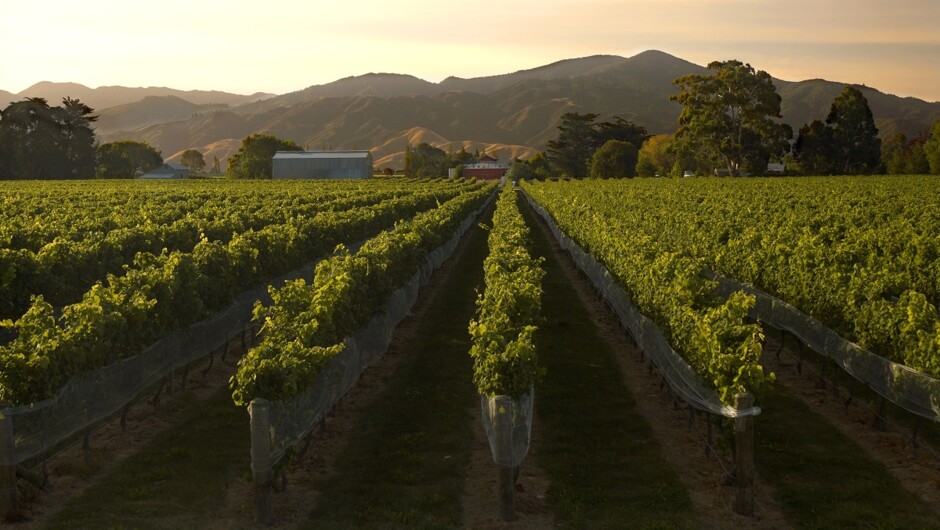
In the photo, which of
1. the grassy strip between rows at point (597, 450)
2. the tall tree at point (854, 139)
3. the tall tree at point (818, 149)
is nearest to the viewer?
the grassy strip between rows at point (597, 450)

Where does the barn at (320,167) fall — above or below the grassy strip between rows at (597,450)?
above

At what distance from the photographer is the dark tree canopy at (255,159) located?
471 ft

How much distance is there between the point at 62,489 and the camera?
11859 mm

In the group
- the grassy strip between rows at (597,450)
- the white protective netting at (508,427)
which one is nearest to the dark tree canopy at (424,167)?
the grassy strip between rows at (597,450)

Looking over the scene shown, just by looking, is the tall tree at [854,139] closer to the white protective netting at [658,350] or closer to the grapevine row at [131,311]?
the white protective netting at [658,350]

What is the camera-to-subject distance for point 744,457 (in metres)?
11.1

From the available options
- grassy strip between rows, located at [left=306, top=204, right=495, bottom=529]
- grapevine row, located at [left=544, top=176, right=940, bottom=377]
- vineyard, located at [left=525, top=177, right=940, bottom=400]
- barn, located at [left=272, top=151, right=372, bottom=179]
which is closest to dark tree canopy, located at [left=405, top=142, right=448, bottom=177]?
barn, located at [left=272, top=151, right=372, bottom=179]

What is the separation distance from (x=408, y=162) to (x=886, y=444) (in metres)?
171

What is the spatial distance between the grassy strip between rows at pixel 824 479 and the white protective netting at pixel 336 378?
633 centimetres

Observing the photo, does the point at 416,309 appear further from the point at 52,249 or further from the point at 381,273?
the point at 52,249

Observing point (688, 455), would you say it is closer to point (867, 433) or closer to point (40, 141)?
point (867, 433)

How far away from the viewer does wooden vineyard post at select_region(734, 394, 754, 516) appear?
437 inches

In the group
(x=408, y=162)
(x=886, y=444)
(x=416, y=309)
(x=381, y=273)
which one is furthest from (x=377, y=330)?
(x=408, y=162)

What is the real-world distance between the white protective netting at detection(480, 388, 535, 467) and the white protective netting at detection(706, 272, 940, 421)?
17.7 feet
